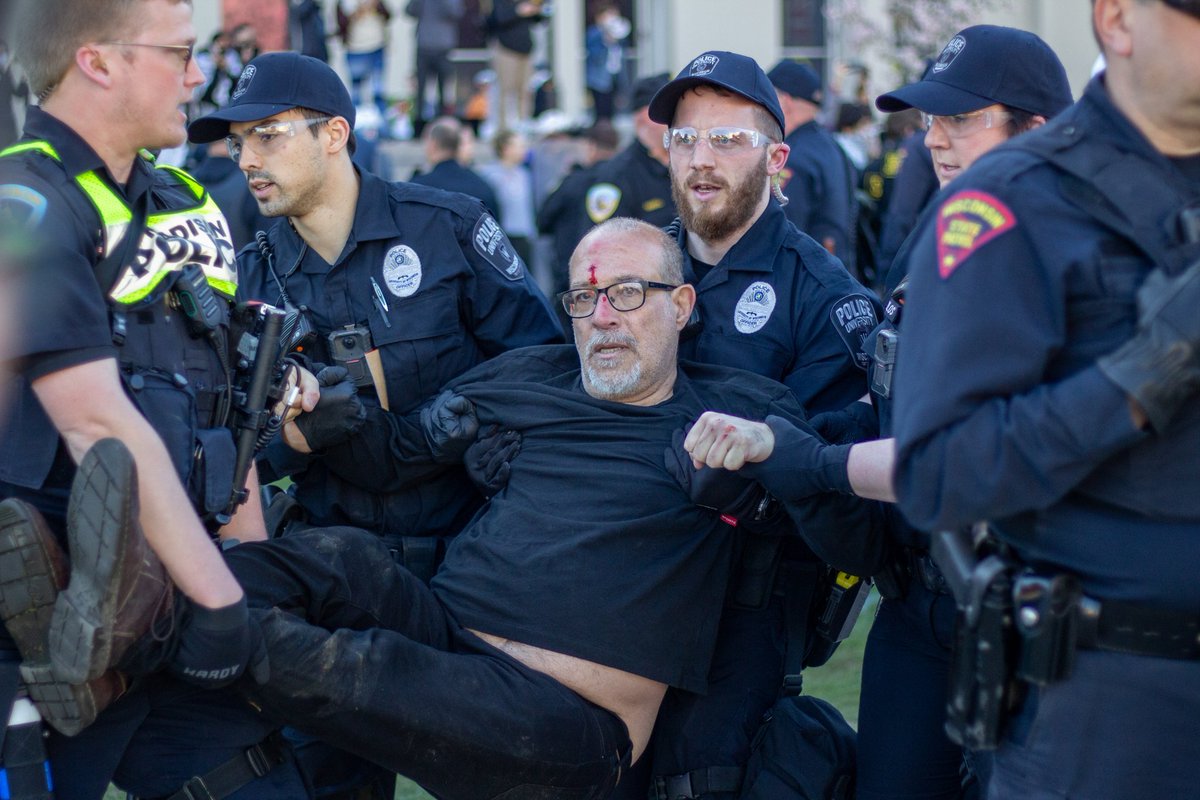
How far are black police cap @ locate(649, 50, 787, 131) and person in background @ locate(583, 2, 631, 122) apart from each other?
11.3 m

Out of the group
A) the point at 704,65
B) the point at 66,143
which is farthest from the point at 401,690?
the point at 704,65

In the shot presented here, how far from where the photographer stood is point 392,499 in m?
3.71

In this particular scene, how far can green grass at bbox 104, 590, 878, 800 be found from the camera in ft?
15.0

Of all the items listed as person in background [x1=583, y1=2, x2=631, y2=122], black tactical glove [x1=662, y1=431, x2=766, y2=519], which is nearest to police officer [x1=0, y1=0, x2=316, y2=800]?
black tactical glove [x1=662, y1=431, x2=766, y2=519]

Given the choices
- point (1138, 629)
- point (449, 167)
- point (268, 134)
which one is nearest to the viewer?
point (1138, 629)

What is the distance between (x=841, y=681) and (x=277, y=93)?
115 inches

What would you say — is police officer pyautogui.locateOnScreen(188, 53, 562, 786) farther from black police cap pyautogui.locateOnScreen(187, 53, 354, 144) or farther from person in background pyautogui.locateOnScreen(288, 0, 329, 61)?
person in background pyautogui.locateOnScreen(288, 0, 329, 61)

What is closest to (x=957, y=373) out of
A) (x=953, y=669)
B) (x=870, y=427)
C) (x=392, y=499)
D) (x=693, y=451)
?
(x=953, y=669)

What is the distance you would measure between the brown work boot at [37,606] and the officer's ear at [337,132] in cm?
164

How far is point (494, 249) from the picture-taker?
3891 mm

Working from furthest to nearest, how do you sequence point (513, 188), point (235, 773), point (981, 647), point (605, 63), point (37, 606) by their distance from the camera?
point (605, 63), point (513, 188), point (235, 773), point (37, 606), point (981, 647)

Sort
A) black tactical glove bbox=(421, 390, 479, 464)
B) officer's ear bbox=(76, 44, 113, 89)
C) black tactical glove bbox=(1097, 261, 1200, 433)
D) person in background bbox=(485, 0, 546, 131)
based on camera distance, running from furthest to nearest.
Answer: person in background bbox=(485, 0, 546, 131) < black tactical glove bbox=(421, 390, 479, 464) < officer's ear bbox=(76, 44, 113, 89) < black tactical glove bbox=(1097, 261, 1200, 433)

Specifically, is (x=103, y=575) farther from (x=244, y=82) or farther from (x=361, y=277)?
(x=244, y=82)

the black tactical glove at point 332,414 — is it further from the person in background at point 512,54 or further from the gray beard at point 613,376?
the person in background at point 512,54
